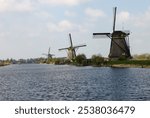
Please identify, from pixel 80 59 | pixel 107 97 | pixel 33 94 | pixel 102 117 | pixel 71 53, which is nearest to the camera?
pixel 102 117

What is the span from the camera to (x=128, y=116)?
1386 cm

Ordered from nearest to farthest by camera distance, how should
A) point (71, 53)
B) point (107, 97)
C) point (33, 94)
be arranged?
point (107, 97) → point (33, 94) → point (71, 53)

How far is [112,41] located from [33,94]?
54843mm

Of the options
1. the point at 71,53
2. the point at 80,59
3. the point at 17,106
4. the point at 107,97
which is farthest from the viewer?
the point at 71,53

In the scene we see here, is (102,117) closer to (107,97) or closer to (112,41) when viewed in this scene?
(107,97)

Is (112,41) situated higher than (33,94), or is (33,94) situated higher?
(112,41)

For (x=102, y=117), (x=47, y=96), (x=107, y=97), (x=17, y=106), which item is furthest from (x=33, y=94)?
(x=102, y=117)

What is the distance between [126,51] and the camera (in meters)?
82.6

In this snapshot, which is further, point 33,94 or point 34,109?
point 33,94

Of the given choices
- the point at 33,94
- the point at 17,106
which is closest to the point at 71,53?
the point at 33,94

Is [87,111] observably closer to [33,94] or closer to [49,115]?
[49,115]

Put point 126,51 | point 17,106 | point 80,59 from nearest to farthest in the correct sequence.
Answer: point 17,106 < point 126,51 < point 80,59

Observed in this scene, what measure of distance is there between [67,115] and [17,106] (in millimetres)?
2474

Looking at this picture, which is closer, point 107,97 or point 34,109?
point 34,109
